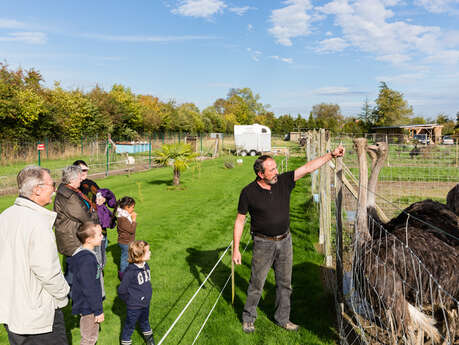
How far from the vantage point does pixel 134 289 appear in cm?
385

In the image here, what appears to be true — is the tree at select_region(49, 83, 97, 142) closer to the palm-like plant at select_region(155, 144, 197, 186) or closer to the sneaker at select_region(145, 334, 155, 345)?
the palm-like plant at select_region(155, 144, 197, 186)

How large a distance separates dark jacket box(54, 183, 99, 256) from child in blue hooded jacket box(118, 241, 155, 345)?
83 cm

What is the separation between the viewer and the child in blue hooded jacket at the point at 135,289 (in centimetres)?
384

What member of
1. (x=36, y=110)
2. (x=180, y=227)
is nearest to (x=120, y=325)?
(x=180, y=227)

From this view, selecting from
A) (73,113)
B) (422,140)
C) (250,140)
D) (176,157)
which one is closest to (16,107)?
(73,113)

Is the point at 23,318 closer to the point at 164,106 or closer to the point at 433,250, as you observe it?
the point at 433,250

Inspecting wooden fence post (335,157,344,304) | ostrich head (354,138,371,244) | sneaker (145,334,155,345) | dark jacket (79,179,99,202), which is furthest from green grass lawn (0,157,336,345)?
dark jacket (79,179,99,202)

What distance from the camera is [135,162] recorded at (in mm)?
25922

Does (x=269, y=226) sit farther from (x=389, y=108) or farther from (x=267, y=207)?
(x=389, y=108)

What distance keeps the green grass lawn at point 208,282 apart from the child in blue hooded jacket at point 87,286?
0.77 meters

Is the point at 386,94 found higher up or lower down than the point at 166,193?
higher up

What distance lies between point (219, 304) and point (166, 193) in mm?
9726

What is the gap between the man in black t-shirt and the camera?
13.8 feet

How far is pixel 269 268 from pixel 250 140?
3061 cm
